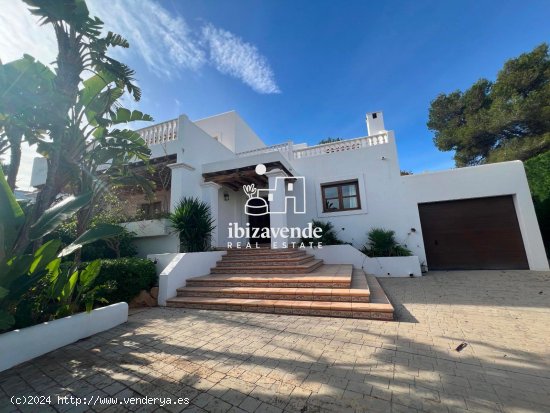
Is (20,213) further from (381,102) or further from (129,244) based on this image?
(381,102)

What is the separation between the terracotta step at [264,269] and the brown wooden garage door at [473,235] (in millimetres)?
5599

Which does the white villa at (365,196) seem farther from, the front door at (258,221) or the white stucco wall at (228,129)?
the white stucco wall at (228,129)

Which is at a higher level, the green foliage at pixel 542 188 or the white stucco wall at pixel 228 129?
the white stucco wall at pixel 228 129

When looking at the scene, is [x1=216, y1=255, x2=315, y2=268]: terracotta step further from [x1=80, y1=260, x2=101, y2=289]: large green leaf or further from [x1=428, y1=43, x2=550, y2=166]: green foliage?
[x1=428, y1=43, x2=550, y2=166]: green foliage

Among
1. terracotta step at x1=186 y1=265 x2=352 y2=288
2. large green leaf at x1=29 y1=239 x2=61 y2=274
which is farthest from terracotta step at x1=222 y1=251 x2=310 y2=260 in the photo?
large green leaf at x1=29 y1=239 x2=61 y2=274

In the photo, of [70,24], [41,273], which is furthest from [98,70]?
[41,273]

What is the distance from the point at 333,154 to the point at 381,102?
165 inches

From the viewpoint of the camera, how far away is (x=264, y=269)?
264 inches

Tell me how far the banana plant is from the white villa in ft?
16.3

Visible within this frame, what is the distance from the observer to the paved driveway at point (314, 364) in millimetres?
1925

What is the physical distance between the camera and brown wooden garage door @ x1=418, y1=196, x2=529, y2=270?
8328mm

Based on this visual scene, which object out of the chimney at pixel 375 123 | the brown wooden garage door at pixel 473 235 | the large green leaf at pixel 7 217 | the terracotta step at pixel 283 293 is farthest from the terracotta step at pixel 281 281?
the chimney at pixel 375 123

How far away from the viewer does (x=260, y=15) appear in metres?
6.90

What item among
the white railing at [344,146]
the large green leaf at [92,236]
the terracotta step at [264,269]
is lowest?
the terracotta step at [264,269]
